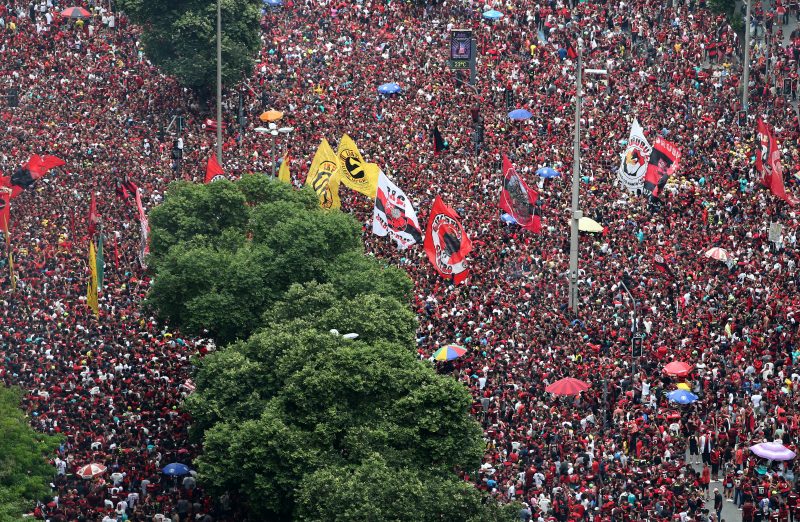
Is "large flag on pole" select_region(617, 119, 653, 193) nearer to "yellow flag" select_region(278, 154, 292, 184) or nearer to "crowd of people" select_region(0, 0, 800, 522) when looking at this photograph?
"crowd of people" select_region(0, 0, 800, 522)

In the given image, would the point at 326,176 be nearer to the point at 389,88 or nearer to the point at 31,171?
the point at 31,171

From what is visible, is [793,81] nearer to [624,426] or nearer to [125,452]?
[624,426]

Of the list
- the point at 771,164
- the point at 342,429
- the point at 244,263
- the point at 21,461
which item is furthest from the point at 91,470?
the point at 771,164

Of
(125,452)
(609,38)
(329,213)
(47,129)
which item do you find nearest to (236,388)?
(125,452)

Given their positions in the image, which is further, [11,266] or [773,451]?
[11,266]

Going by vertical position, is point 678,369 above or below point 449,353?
above

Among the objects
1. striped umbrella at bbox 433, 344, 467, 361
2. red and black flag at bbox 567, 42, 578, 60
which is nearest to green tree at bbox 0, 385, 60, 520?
striped umbrella at bbox 433, 344, 467, 361

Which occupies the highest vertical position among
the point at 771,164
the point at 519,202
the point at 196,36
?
the point at 196,36
